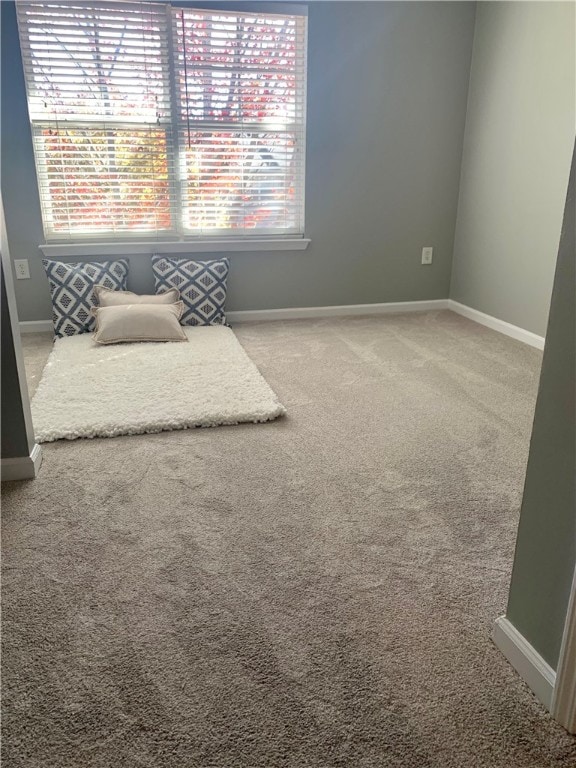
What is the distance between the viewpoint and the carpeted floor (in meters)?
1.09

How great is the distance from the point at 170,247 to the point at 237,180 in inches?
23.5


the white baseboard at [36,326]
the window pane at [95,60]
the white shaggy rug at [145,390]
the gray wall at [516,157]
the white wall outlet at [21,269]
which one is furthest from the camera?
the white baseboard at [36,326]

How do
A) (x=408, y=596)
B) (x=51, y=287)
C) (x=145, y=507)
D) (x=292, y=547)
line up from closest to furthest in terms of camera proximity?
(x=408, y=596) → (x=292, y=547) → (x=145, y=507) → (x=51, y=287)

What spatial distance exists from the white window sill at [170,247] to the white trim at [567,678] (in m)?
3.19

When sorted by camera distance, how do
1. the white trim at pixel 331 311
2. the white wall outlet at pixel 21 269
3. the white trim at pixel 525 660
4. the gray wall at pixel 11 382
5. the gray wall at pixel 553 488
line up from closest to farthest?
the gray wall at pixel 553 488 → the white trim at pixel 525 660 → the gray wall at pixel 11 382 → the white wall outlet at pixel 21 269 → the white trim at pixel 331 311

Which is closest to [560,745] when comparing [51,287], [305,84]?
[51,287]

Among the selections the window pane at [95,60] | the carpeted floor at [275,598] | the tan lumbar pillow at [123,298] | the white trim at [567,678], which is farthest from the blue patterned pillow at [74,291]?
the white trim at [567,678]

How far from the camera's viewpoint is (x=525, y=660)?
3.97 ft

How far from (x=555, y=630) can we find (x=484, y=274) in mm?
3146

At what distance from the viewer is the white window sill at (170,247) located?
3625 mm

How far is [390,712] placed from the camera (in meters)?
1.14

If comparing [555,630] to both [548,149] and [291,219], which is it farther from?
[291,219]

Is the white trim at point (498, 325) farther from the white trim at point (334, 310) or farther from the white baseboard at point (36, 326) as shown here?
the white baseboard at point (36, 326)

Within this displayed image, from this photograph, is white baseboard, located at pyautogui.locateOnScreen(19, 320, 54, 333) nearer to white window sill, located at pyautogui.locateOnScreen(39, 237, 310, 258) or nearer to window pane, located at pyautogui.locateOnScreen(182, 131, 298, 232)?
white window sill, located at pyautogui.locateOnScreen(39, 237, 310, 258)
